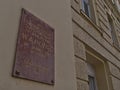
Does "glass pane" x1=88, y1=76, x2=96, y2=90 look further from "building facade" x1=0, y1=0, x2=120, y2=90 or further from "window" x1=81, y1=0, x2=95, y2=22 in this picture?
"window" x1=81, y1=0, x2=95, y2=22

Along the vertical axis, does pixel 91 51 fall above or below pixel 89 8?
below

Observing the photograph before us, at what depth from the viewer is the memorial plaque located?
74.4 inches

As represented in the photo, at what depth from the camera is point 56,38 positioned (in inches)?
103

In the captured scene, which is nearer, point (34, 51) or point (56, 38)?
point (34, 51)

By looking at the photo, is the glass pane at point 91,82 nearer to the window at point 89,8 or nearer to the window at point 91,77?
the window at point 91,77

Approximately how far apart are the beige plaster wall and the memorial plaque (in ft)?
0.21

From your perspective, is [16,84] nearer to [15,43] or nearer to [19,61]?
[19,61]

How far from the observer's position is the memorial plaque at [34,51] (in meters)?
1.89

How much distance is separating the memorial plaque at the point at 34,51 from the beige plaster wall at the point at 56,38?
63 mm

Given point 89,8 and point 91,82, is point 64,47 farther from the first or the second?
point 89,8

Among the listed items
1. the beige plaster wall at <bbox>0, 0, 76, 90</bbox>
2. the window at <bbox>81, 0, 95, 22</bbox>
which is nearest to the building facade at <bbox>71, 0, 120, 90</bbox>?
the window at <bbox>81, 0, 95, 22</bbox>

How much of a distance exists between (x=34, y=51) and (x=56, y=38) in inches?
23.8

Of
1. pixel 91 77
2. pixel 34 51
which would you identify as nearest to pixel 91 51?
pixel 91 77

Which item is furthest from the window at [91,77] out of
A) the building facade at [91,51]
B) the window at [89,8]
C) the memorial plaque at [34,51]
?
the memorial plaque at [34,51]
